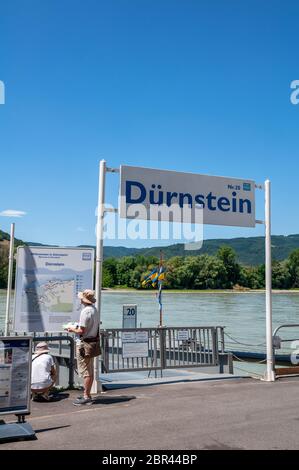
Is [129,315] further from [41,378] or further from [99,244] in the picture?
[41,378]

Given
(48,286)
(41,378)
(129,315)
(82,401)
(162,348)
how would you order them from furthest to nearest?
1. (129,315)
2. (162,348)
3. (48,286)
4. (41,378)
5. (82,401)

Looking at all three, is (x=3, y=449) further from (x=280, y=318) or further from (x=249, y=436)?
(x=280, y=318)

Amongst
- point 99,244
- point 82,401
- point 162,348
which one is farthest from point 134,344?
point 82,401

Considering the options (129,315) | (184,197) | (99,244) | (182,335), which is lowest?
(182,335)

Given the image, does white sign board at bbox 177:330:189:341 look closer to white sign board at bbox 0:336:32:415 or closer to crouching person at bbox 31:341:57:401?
crouching person at bbox 31:341:57:401

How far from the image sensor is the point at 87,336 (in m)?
7.38

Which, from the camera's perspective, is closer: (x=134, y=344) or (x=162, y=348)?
(x=134, y=344)

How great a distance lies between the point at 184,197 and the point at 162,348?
2.87 meters

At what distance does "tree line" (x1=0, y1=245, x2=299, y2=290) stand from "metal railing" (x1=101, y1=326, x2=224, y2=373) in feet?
263

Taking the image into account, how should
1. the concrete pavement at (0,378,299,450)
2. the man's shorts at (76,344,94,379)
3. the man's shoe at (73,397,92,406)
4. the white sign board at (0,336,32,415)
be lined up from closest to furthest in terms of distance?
1. the concrete pavement at (0,378,299,450)
2. the white sign board at (0,336,32,415)
3. the man's shoe at (73,397,92,406)
4. the man's shorts at (76,344,94,379)

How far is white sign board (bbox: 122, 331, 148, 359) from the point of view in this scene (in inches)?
362

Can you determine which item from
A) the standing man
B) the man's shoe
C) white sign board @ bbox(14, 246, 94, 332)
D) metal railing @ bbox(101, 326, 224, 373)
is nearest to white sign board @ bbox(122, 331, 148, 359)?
metal railing @ bbox(101, 326, 224, 373)

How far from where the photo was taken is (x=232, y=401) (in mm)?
7379

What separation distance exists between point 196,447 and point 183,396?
2820mm
